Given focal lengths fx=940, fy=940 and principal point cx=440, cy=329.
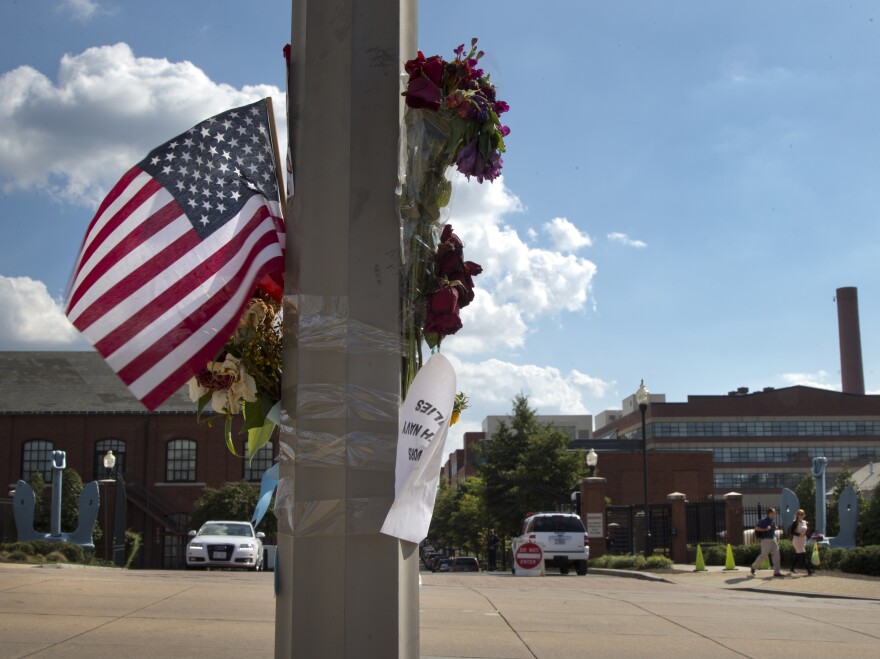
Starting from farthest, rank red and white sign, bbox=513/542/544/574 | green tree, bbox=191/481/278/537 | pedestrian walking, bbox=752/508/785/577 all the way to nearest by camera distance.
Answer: green tree, bbox=191/481/278/537 < red and white sign, bbox=513/542/544/574 < pedestrian walking, bbox=752/508/785/577

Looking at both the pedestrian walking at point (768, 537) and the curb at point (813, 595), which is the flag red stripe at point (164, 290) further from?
the pedestrian walking at point (768, 537)

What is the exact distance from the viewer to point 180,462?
Result: 169 ft

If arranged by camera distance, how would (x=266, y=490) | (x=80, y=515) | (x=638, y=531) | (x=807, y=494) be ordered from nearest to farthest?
1. (x=266, y=490)
2. (x=80, y=515)
3. (x=638, y=531)
4. (x=807, y=494)

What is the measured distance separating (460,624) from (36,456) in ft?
158

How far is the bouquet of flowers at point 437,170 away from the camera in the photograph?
11.6 feet

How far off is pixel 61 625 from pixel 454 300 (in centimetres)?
575

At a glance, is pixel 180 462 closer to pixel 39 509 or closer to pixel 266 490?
pixel 39 509

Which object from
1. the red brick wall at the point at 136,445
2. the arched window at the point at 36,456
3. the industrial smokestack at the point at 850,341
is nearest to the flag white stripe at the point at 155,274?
the red brick wall at the point at 136,445

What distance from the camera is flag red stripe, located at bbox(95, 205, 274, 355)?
3566 mm

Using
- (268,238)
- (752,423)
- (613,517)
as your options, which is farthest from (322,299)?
(752,423)

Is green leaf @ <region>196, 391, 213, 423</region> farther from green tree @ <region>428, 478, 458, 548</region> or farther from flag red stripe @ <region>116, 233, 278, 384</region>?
green tree @ <region>428, 478, 458, 548</region>

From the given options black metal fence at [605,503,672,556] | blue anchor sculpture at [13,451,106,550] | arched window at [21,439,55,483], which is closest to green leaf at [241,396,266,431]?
black metal fence at [605,503,672,556]

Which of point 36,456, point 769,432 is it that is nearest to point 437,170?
point 36,456

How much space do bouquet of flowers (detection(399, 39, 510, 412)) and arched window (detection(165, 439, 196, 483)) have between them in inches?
1972
